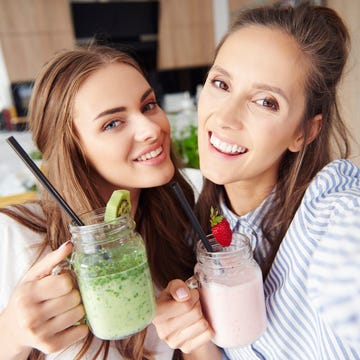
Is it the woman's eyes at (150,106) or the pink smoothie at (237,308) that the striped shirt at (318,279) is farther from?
the woman's eyes at (150,106)

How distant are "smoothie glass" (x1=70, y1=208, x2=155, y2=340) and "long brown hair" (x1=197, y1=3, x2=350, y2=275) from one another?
42cm

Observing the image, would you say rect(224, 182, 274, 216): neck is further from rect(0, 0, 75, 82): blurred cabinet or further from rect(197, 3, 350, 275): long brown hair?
rect(0, 0, 75, 82): blurred cabinet

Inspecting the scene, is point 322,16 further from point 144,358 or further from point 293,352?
point 144,358

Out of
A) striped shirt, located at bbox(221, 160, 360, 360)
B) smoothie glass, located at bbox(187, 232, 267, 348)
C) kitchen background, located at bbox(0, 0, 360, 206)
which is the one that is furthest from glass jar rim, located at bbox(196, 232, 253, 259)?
kitchen background, located at bbox(0, 0, 360, 206)

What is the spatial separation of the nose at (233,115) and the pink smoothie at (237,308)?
37 cm

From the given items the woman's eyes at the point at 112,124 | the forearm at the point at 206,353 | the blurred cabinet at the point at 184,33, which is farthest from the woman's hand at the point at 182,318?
the blurred cabinet at the point at 184,33

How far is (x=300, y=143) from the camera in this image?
1.01 meters

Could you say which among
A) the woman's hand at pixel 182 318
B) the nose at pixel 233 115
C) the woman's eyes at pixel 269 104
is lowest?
the woman's hand at pixel 182 318

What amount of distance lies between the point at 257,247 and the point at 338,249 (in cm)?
39

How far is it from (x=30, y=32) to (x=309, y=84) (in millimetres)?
5224

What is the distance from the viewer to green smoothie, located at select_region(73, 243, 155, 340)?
2.25 ft

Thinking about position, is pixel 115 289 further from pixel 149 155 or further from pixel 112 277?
pixel 149 155

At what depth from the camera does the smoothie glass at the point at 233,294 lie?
775mm

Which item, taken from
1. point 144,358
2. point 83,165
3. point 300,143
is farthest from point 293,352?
point 83,165
